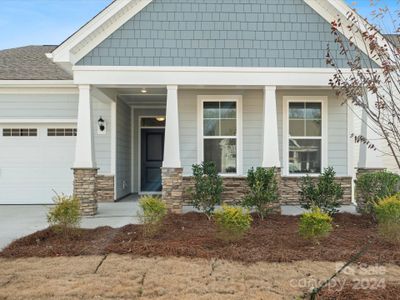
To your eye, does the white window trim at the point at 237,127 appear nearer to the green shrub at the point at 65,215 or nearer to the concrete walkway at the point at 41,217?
the concrete walkway at the point at 41,217

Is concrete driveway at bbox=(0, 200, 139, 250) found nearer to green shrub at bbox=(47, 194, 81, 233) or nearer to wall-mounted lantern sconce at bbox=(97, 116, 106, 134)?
green shrub at bbox=(47, 194, 81, 233)

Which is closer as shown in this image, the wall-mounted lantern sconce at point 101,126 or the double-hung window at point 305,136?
the double-hung window at point 305,136

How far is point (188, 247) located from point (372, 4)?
13.7 feet

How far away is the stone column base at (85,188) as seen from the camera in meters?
8.62

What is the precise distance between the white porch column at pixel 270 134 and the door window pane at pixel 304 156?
71.8 inches

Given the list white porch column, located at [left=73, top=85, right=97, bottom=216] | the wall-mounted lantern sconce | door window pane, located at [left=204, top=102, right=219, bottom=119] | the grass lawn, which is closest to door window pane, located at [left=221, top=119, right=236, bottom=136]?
door window pane, located at [left=204, top=102, right=219, bottom=119]

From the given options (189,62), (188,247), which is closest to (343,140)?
(189,62)

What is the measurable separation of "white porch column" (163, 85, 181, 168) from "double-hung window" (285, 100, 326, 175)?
3.44 meters

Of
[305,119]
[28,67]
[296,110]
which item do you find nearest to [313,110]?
[305,119]

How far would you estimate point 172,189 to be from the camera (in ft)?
28.8

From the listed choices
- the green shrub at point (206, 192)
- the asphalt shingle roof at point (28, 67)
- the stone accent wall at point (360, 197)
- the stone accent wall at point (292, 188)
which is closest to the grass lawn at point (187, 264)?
the green shrub at point (206, 192)

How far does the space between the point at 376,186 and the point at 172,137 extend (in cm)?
449

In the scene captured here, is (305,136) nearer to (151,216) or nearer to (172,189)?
(172,189)

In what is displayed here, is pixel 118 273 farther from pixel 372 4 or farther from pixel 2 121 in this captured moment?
pixel 2 121
